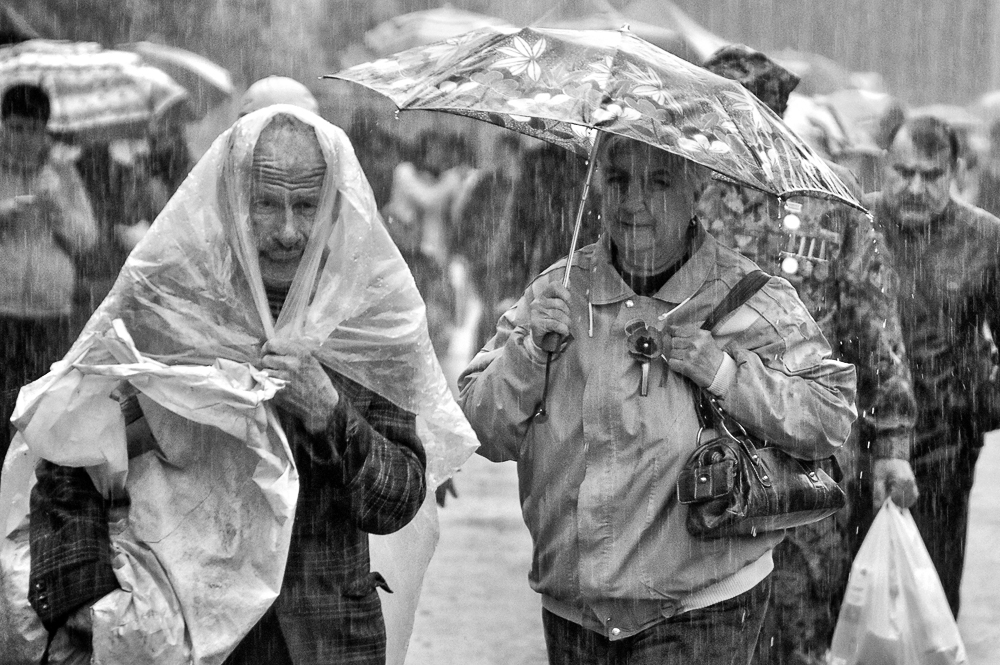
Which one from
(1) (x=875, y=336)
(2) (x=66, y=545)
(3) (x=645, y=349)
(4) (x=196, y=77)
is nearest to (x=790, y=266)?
(1) (x=875, y=336)

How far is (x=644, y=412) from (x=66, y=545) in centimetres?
146

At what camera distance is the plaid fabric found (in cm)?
341

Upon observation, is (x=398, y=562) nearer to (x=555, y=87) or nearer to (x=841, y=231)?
(x=555, y=87)

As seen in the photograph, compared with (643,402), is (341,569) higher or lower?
lower

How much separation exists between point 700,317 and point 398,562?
101 centimetres

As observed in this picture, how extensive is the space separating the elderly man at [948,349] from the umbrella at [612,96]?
7.89 ft

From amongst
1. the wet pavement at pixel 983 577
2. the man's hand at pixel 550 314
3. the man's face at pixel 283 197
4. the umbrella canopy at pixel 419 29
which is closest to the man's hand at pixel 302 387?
the man's face at pixel 283 197

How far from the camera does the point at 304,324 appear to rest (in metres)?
3.60

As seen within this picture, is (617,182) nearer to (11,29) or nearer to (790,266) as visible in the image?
(790,266)

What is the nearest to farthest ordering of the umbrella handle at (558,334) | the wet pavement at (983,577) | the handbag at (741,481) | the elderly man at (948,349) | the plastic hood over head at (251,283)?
the plastic hood over head at (251,283)
the handbag at (741,481)
the umbrella handle at (558,334)
the elderly man at (948,349)
the wet pavement at (983,577)

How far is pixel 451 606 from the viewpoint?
7.55 meters

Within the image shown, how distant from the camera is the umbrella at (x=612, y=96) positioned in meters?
3.79

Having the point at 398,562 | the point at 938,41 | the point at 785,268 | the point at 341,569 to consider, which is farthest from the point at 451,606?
the point at 938,41

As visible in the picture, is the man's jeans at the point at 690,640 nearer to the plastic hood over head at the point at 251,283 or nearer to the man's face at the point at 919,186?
the plastic hood over head at the point at 251,283
